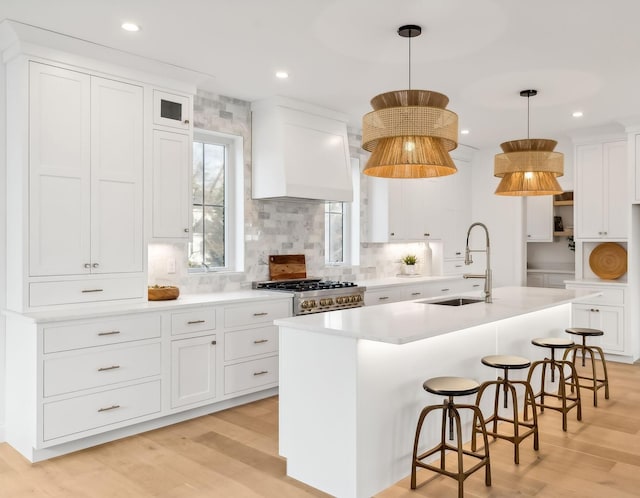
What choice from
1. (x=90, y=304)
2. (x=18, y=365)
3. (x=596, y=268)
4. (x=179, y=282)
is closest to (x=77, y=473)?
(x=18, y=365)

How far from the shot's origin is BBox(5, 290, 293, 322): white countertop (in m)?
3.21

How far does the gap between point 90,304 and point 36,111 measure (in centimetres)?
130

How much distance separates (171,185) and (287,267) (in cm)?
159

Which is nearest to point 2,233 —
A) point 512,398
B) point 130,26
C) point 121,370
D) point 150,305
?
point 150,305

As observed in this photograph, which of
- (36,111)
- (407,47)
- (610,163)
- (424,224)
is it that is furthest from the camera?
(424,224)

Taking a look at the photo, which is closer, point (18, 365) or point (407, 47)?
point (18, 365)

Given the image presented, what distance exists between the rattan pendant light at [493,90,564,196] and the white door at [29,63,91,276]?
3.06 m

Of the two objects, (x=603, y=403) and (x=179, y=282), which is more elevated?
(x=179, y=282)

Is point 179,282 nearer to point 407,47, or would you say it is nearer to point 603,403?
point 407,47

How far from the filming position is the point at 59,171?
11.2 ft

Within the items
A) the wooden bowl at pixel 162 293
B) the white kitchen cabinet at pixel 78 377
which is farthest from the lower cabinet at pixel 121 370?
the wooden bowl at pixel 162 293

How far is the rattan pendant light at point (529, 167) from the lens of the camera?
3951 mm

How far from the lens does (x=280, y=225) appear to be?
207 inches

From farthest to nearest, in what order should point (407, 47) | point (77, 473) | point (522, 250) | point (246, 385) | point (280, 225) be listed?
point (522, 250) → point (280, 225) → point (246, 385) → point (407, 47) → point (77, 473)
